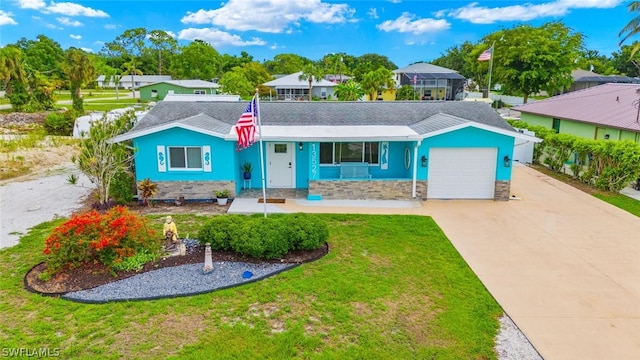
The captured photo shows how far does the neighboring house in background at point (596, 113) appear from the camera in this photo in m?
21.3

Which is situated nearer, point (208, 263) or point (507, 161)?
point (208, 263)

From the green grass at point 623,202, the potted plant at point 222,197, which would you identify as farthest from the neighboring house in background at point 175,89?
the green grass at point 623,202

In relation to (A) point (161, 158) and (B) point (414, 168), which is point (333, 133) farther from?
(A) point (161, 158)

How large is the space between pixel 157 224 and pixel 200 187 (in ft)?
9.72

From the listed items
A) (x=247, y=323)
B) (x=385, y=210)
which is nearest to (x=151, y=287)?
(x=247, y=323)

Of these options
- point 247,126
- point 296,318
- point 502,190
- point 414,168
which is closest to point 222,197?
point 247,126

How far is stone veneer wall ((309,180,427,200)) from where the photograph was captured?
1653 cm

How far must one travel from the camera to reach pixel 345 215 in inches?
571

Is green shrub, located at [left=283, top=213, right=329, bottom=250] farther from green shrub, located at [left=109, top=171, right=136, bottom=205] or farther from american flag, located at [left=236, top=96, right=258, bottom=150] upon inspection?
green shrub, located at [left=109, top=171, right=136, bottom=205]

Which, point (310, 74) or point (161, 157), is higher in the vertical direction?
point (310, 74)

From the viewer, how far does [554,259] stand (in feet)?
36.4

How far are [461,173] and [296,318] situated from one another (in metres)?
10.8

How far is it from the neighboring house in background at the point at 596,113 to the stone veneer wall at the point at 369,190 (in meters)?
11.7

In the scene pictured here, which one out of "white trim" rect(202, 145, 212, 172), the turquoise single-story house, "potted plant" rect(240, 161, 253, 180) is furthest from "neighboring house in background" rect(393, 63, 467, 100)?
"white trim" rect(202, 145, 212, 172)
